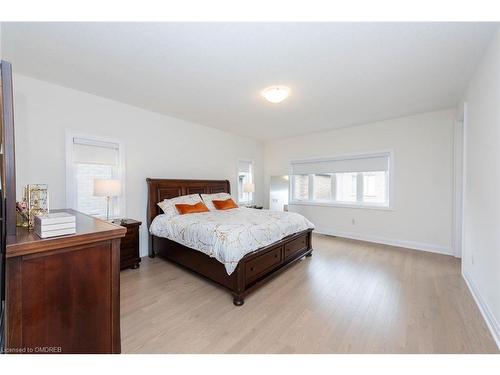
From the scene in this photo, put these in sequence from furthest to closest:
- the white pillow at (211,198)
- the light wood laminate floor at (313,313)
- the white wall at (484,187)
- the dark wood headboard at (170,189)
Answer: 1. the white pillow at (211,198)
2. the dark wood headboard at (170,189)
3. the white wall at (484,187)
4. the light wood laminate floor at (313,313)

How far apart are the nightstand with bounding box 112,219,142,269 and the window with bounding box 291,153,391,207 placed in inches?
155

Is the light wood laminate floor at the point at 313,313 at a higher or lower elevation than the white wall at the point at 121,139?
lower

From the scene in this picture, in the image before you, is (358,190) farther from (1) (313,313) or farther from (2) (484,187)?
(1) (313,313)

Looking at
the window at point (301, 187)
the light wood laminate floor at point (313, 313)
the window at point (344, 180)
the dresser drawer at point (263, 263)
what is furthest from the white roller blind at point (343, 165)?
the dresser drawer at point (263, 263)

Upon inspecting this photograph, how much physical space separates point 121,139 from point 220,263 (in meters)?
2.54

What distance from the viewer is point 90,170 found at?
3098 mm

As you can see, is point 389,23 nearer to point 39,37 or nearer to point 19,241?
point 19,241

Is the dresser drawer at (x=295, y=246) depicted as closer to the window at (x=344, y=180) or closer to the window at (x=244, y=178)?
the window at (x=344, y=180)

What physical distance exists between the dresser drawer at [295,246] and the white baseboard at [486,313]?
6.39ft

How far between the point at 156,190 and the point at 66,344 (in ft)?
8.95

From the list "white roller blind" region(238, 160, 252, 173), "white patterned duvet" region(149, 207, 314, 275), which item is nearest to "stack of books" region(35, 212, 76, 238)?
"white patterned duvet" region(149, 207, 314, 275)

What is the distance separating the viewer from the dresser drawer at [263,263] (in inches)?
93.7

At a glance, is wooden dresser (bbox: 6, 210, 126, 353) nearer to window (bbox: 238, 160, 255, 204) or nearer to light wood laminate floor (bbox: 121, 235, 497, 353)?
light wood laminate floor (bbox: 121, 235, 497, 353)
